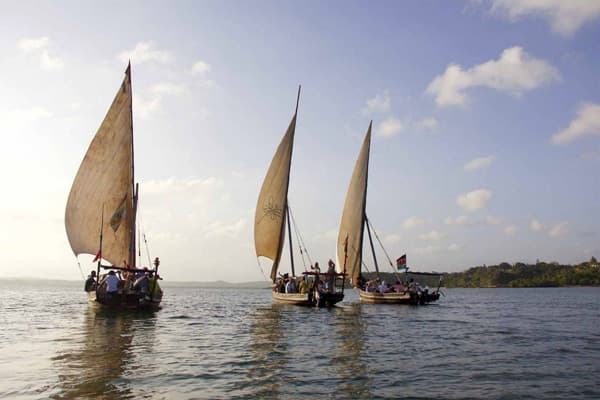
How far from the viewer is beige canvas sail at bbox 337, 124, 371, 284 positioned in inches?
2072

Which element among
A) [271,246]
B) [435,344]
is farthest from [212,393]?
[271,246]

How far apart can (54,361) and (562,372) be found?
1506cm

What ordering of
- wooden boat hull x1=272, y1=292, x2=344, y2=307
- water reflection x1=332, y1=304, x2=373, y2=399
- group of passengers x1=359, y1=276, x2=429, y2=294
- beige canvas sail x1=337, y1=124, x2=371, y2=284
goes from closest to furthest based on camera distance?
water reflection x1=332, y1=304, x2=373, y2=399 < wooden boat hull x1=272, y1=292, x2=344, y2=307 < group of passengers x1=359, y1=276, x2=429, y2=294 < beige canvas sail x1=337, y1=124, x2=371, y2=284

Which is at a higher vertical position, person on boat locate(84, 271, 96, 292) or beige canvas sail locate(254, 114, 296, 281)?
beige canvas sail locate(254, 114, 296, 281)

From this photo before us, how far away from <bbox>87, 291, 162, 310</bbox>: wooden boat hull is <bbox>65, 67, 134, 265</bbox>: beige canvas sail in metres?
4.67

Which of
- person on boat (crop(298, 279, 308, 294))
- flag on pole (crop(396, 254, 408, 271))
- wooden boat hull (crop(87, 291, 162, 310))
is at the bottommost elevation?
wooden boat hull (crop(87, 291, 162, 310))

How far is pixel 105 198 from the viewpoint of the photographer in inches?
1447

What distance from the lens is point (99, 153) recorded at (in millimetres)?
36938

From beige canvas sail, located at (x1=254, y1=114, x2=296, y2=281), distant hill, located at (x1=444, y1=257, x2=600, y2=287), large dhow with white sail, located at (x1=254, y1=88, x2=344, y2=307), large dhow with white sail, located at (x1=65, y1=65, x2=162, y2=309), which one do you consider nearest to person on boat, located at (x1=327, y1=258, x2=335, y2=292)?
large dhow with white sail, located at (x1=254, y1=88, x2=344, y2=307)

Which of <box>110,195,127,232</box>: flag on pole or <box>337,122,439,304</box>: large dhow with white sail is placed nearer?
<box>110,195,127,232</box>: flag on pole

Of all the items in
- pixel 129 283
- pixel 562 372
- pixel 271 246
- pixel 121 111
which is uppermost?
pixel 121 111

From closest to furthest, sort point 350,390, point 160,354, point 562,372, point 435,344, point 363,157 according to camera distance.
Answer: point 350,390 → point 562,372 → point 160,354 → point 435,344 → point 363,157

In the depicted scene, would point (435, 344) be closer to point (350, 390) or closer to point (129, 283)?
point (350, 390)

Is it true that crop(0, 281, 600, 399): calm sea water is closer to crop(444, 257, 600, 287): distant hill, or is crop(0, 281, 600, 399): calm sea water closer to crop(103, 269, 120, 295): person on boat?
crop(103, 269, 120, 295): person on boat
